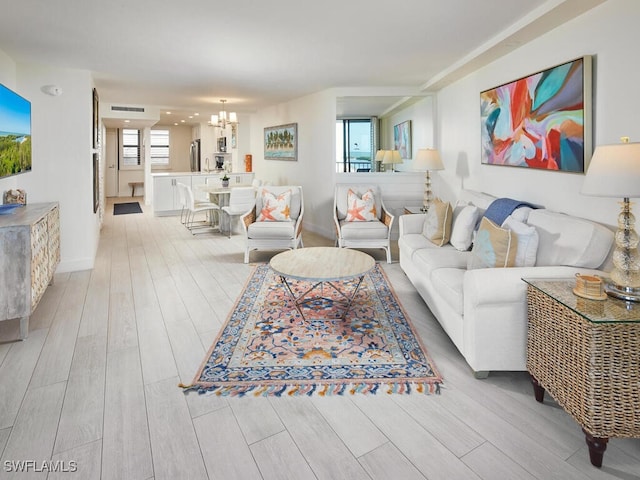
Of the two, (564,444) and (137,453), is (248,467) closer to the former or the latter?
(137,453)

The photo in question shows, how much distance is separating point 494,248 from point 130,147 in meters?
13.1

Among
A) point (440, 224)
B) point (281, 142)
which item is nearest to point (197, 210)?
point (281, 142)

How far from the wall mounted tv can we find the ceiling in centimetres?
57

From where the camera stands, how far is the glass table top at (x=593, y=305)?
5.10ft

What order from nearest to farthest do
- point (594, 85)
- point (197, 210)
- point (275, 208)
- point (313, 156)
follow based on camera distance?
point (594, 85)
point (275, 208)
point (313, 156)
point (197, 210)

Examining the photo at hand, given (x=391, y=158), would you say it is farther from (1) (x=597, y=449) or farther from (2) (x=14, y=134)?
(1) (x=597, y=449)

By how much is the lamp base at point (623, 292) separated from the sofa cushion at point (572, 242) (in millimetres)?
405

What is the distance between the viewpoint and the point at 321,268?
3.08 m

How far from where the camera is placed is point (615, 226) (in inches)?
94.6

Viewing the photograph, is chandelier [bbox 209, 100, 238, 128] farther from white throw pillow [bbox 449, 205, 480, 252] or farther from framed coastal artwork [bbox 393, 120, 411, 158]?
white throw pillow [bbox 449, 205, 480, 252]

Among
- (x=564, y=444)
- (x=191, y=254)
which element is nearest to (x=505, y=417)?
(x=564, y=444)

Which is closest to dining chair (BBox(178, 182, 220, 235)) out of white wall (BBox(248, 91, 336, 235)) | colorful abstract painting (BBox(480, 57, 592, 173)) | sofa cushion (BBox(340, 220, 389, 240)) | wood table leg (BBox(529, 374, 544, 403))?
white wall (BBox(248, 91, 336, 235))

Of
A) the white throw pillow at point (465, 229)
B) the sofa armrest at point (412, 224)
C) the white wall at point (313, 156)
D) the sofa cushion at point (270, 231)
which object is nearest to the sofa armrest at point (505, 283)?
the white throw pillow at point (465, 229)

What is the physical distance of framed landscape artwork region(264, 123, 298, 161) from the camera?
718 centimetres
